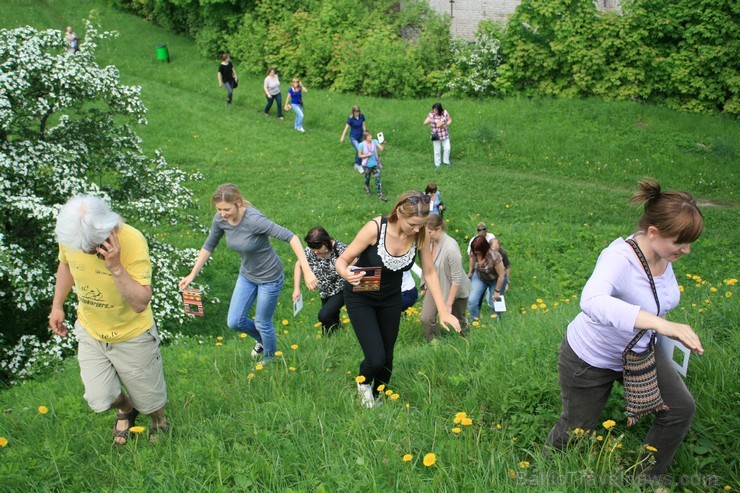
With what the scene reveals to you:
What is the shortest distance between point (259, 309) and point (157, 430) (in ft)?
5.42

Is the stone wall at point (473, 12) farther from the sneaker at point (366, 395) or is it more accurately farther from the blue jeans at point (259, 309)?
the sneaker at point (366, 395)

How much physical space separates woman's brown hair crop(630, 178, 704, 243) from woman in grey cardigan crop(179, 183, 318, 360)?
2.81m

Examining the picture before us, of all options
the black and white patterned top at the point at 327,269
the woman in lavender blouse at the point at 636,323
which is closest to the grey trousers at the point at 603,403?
the woman in lavender blouse at the point at 636,323

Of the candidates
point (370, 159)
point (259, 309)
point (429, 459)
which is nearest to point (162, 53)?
point (370, 159)

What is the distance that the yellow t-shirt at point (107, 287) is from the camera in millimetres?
4059

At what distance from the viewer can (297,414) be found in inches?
165

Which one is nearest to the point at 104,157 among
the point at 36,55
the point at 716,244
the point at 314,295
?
the point at 36,55

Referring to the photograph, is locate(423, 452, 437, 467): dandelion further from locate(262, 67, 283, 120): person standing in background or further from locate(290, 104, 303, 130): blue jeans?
locate(262, 67, 283, 120): person standing in background

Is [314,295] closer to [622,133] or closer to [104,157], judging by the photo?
[104,157]

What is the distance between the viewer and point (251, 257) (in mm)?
5785

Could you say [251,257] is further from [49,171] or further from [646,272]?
[49,171]

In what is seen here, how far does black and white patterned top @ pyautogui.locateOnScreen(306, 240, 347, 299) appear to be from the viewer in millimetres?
6758

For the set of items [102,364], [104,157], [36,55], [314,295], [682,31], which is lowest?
[314,295]

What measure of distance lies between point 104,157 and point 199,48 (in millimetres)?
17864
